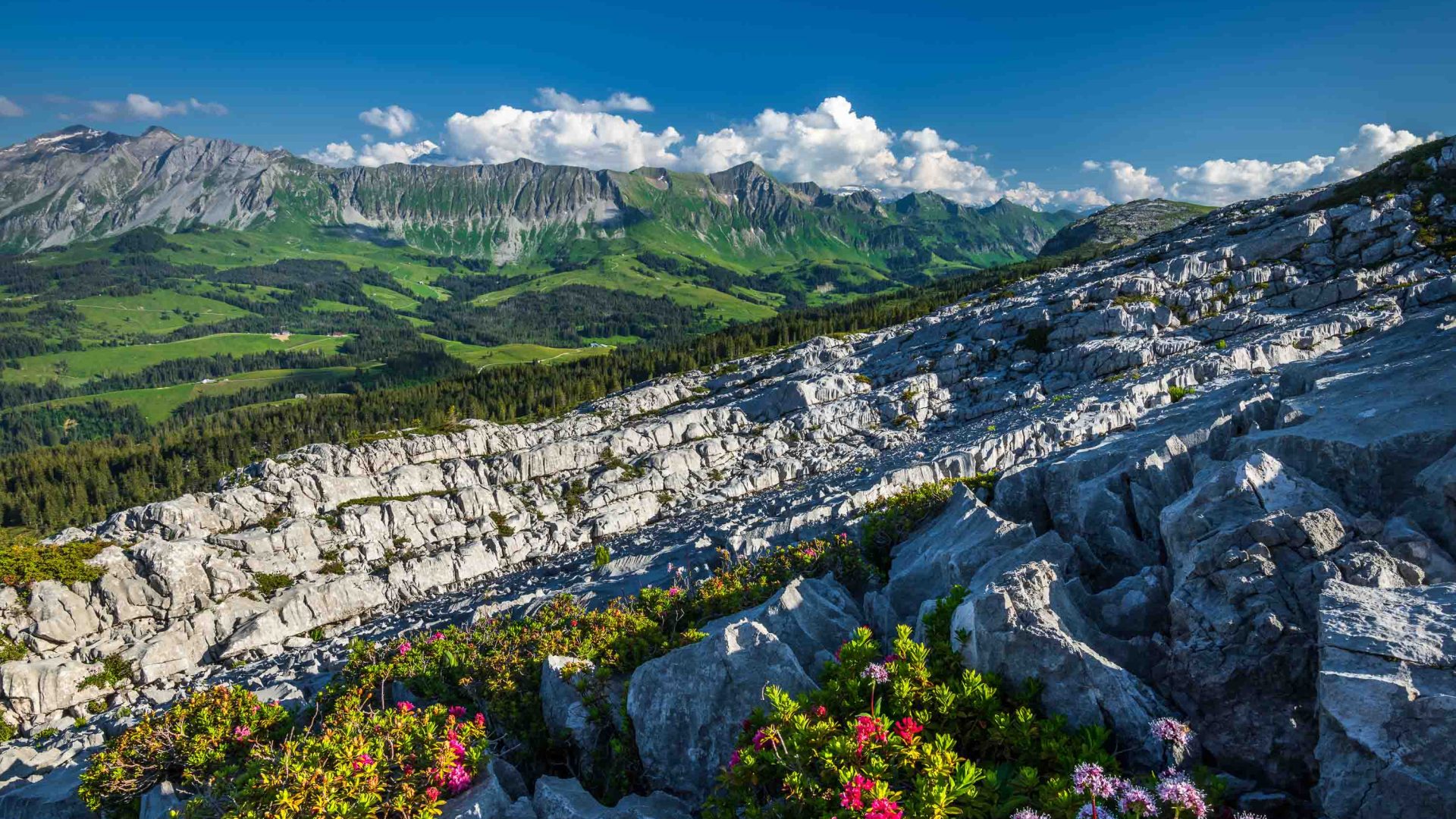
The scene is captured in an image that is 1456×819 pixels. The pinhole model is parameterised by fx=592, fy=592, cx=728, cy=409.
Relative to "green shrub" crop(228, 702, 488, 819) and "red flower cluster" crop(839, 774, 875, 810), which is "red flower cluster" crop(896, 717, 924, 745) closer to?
"red flower cluster" crop(839, 774, 875, 810)

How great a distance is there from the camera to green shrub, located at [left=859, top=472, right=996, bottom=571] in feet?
83.9

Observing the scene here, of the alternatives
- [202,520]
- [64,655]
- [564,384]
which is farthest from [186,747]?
[564,384]

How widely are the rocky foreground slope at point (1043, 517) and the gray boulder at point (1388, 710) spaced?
0.03m

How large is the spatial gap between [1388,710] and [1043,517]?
51.5 ft

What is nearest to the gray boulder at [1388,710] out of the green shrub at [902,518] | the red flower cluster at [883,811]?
the red flower cluster at [883,811]

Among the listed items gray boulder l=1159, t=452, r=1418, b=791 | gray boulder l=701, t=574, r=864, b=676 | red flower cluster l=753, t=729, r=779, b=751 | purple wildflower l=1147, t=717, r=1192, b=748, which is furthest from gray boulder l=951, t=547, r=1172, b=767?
gray boulder l=701, t=574, r=864, b=676

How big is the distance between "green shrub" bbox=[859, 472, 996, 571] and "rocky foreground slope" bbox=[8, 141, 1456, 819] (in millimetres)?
2596

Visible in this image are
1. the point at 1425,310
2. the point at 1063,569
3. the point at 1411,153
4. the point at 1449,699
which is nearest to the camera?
the point at 1449,699

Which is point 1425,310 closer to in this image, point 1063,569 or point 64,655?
point 1063,569

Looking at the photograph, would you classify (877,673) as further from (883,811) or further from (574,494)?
(574,494)

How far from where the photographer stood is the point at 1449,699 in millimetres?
7164

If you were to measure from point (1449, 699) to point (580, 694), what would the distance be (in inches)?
643

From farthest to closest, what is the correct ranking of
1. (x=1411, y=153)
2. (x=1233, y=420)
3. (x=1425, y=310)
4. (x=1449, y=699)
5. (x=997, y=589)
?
1. (x=1411, y=153)
2. (x=1425, y=310)
3. (x=1233, y=420)
4. (x=997, y=589)
5. (x=1449, y=699)

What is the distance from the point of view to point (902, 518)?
87.6ft
